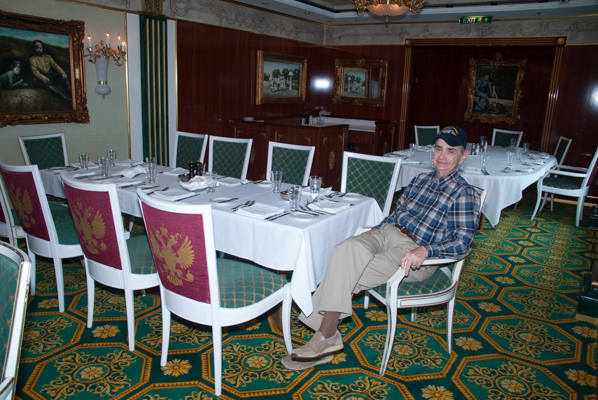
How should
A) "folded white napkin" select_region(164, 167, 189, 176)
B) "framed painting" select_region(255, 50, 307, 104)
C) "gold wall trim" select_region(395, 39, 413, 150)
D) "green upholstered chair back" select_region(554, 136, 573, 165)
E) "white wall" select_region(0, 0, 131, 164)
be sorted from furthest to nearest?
"gold wall trim" select_region(395, 39, 413, 150), "framed painting" select_region(255, 50, 307, 104), "green upholstered chair back" select_region(554, 136, 573, 165), "white wall" select_region(0, 0, 131, 164), "folded white napkin" select_region(164, 167, 189, 176)

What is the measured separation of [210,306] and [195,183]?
3.86 feet

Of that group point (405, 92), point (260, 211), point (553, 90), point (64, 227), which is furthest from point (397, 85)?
point (64, 227)

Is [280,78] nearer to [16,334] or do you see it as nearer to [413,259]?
[413,259]

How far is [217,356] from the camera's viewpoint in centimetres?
211

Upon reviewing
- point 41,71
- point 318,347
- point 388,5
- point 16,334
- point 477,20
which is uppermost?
point 477,20

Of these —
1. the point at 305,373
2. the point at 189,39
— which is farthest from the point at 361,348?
the point at 189,39

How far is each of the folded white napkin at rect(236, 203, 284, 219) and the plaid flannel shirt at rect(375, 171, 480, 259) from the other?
64cm

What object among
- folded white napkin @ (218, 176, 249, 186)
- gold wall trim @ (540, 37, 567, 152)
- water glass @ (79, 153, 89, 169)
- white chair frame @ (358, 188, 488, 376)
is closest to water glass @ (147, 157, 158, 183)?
folded white napkin @ (218, 176, 249, 186)

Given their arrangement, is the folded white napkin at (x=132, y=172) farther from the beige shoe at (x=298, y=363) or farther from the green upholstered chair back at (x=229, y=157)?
the beige shoe at (x=298, y=363)

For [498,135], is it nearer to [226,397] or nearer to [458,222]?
[458,222]

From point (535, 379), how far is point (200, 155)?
3.31 meters

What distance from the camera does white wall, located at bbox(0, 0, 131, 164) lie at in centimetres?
422

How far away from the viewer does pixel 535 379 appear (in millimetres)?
2357

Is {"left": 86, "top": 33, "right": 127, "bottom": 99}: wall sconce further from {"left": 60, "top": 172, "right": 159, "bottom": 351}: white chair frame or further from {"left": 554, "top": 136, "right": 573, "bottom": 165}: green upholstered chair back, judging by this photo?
{"left": 554, "top": 136, "right": 573, "bottom": 165}: green upholstered chair back
